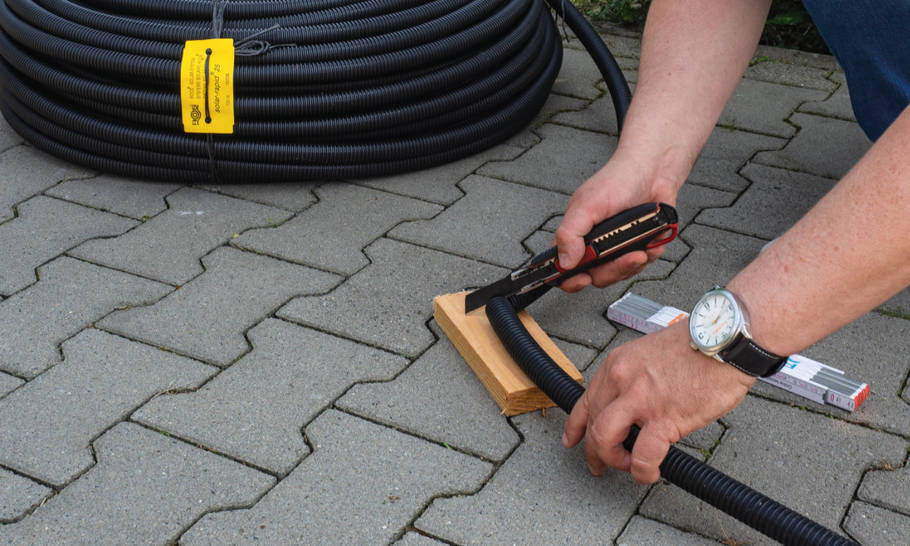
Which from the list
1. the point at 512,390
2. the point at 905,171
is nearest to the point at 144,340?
the point at 512,390

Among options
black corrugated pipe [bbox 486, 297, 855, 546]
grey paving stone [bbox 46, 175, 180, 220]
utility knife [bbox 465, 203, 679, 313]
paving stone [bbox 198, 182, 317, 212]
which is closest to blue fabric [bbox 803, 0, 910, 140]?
utility knife [bbox 465, 203, 679, 313]

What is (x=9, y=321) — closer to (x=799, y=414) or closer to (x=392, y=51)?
(x=392, y=51)

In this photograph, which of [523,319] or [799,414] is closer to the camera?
[799,414]

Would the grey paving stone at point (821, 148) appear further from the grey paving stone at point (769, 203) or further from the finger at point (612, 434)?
the finger at point (612, 434)

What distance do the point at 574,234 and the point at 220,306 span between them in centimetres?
93

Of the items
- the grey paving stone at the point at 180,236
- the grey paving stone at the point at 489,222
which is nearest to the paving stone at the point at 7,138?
the grey paving stone at the point at 180,236

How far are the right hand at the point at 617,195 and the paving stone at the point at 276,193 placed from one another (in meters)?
1.10

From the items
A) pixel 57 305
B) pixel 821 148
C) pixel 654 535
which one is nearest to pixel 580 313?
pixel 654 535

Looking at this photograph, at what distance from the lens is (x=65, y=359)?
2068 mm

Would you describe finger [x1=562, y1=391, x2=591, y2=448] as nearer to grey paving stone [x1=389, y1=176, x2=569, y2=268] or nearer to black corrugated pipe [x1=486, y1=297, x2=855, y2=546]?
black corrugated pipe [x1=486, y1=297, x2=855, y2=546]

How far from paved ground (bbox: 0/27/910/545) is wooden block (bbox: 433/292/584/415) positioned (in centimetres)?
3

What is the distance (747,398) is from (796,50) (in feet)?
8.38

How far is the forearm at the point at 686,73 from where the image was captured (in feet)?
6.10

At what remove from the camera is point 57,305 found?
7.40 ft
